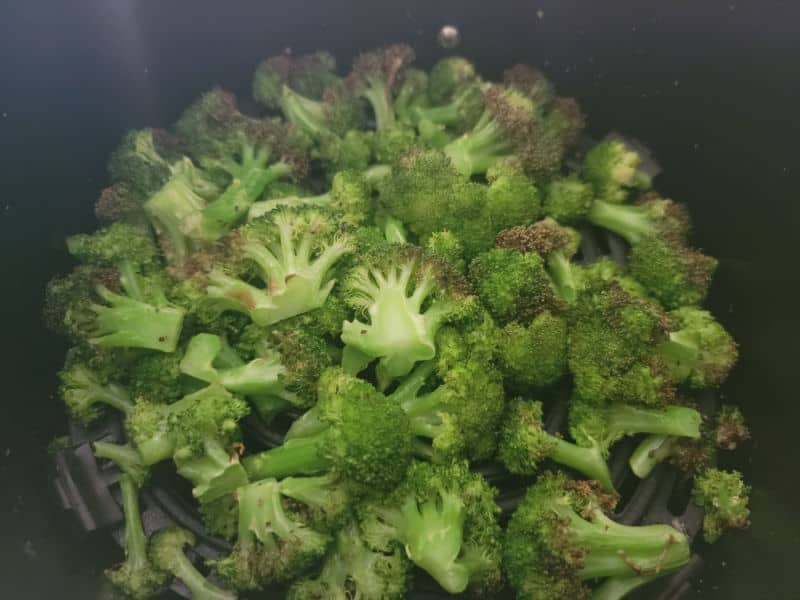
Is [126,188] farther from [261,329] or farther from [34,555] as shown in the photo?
[34,555]

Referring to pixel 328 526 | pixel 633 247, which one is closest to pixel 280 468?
pixel 328 526

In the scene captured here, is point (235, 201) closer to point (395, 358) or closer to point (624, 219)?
point (395, 358)

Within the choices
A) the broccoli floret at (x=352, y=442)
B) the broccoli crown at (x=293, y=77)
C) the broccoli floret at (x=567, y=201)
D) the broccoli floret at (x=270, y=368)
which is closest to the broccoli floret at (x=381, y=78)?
the broccoli crown at (x=293, y=77)

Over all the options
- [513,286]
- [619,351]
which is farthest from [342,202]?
[619,351]

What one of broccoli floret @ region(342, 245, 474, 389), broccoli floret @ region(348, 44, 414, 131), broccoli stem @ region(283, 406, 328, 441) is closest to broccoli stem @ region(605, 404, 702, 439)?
broccoli floret @ region(342, 245, 474, 389)

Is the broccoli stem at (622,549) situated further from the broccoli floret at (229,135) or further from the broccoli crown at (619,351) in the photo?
the broccoli floret at (229,135)

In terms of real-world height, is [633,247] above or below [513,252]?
below
